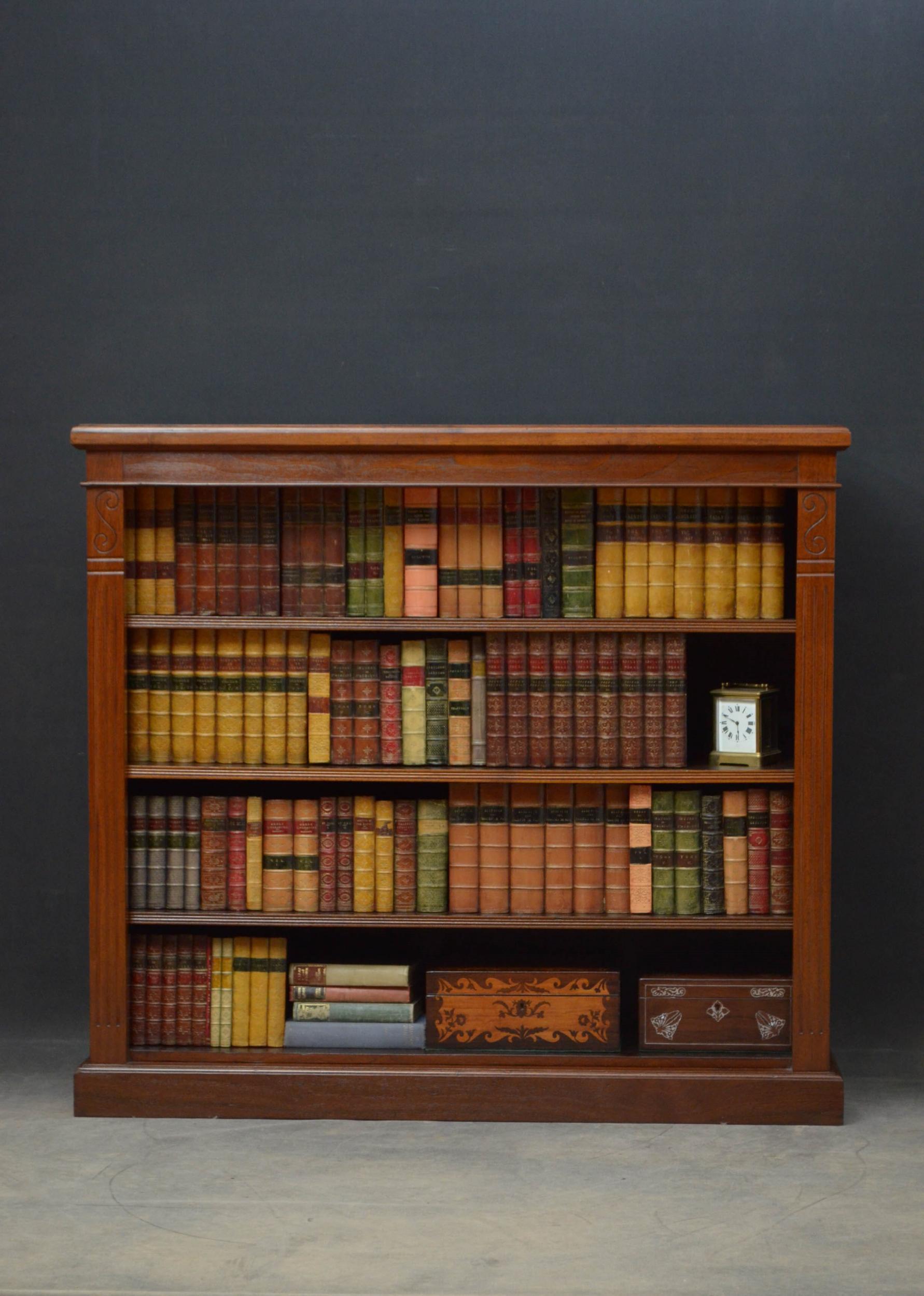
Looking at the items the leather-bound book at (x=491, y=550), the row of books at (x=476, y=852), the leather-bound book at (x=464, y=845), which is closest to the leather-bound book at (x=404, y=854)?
the row of books at (x=476, y=852)

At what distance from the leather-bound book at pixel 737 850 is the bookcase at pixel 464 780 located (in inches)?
2.6

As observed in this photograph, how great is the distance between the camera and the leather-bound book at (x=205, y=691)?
3775 mm

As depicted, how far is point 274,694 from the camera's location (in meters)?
3.78

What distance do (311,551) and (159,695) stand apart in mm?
562

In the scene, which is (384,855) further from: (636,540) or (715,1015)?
(636,540)

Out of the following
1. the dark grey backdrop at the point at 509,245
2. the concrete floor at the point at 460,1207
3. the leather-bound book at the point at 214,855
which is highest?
the dark grey backdrop at the point at 509,245

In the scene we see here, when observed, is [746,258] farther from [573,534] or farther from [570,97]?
[573,534]

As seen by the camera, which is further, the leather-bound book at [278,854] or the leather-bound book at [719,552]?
the leather-bound book at [278,854]

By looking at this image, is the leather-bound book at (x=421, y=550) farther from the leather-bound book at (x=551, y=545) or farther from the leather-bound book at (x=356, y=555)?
the leather-bound book at (x=551, y=545)

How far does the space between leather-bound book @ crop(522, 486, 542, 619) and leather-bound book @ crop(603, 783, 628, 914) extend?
0.53 metres

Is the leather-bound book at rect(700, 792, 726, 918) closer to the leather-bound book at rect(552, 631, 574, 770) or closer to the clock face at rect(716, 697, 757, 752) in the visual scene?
the clock face at rect(716, 697, 757, 752)

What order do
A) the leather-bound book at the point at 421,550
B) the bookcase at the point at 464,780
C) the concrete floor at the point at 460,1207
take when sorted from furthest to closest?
the leather-bound book at the point at 421,550 → the bookcase at the point at 464,780 → the concrete floor at the point at 460,1207

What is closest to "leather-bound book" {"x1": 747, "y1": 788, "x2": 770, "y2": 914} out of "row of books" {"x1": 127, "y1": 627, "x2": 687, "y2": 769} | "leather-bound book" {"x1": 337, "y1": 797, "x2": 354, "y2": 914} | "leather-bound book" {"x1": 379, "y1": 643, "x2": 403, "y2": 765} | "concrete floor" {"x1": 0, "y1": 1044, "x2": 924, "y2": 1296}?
"row of books" {"x1": 127, "y1": 627, "x2": 687, "y2": 769}

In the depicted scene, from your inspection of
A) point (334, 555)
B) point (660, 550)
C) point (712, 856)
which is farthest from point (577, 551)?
point (712, 856)
